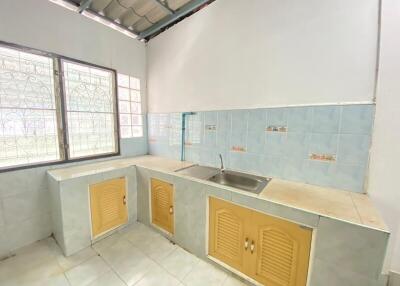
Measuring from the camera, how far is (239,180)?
1759 mm

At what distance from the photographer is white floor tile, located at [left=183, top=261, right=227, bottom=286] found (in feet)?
4.45

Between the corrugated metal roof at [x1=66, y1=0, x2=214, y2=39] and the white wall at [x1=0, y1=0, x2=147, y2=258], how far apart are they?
0.17 metres

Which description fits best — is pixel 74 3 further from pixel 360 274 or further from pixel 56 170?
pixel 360 274

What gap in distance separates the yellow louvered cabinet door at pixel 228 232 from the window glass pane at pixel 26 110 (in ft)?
5.95

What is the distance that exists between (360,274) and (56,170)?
101 inches

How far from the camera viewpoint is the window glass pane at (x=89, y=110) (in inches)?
76.1

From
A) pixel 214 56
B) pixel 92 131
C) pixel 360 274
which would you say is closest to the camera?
pixel 360 274

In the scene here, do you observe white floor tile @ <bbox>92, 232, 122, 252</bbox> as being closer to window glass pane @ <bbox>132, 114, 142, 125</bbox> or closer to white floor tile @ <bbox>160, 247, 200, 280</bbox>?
white floor tile @ <bbox>160, 247, 200, 280</bbox>

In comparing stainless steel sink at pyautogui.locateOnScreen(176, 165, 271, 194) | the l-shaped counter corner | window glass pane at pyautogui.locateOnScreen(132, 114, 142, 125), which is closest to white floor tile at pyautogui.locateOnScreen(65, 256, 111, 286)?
the l-shaped counter corner

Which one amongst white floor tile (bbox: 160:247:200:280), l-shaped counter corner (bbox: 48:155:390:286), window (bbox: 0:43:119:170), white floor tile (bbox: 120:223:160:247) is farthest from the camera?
white floor tile (bbox: 120:223:160:247)

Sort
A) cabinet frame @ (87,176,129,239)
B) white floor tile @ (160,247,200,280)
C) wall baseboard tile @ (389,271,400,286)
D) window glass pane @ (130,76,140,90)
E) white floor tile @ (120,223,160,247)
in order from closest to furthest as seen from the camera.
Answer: wall baseboard tile @ (389,271,400,286), white floor tile @ (160,247,200,280), cabinet frame @ (87,176,129,239), white floor tile @ (120,223,160,247), window glass pane @ (130,76,140,90)

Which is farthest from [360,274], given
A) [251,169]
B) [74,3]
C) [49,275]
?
[74,3]

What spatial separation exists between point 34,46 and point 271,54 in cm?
223

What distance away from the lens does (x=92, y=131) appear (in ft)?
7.01
